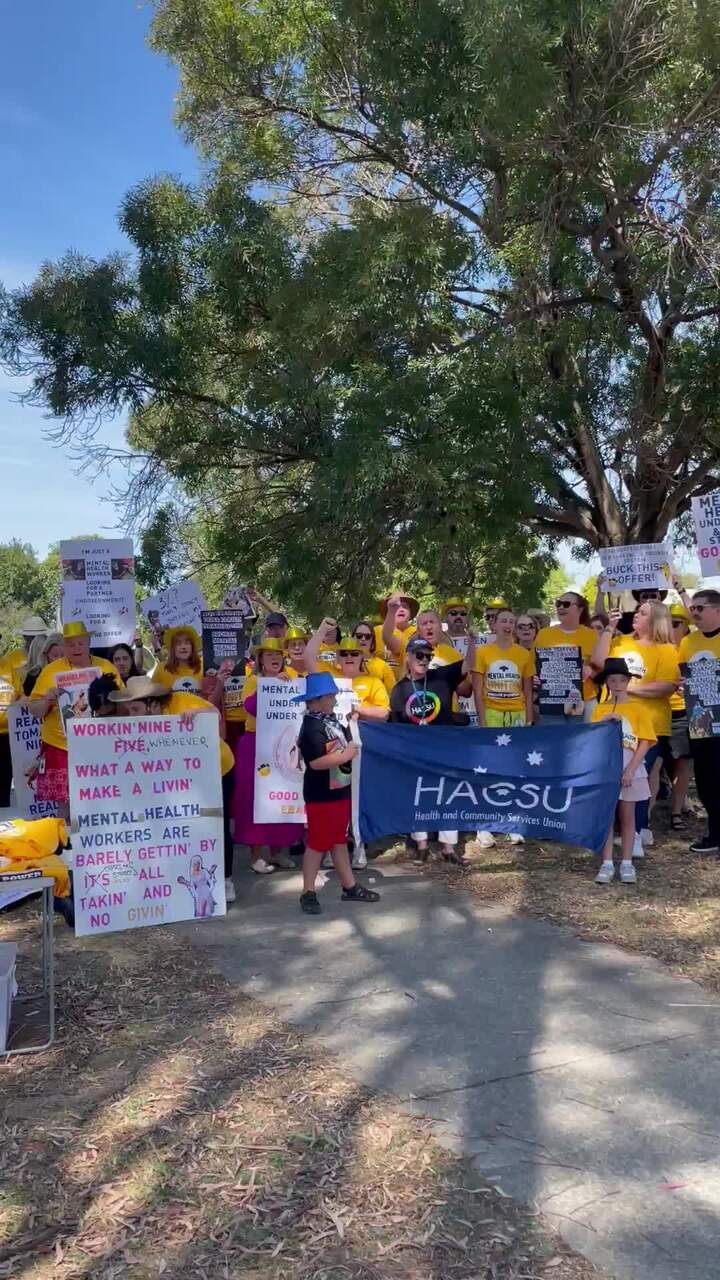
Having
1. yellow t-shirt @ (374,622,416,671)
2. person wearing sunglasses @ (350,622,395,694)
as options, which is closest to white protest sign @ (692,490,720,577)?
yellow t-shirt @ (374,622,416,671)

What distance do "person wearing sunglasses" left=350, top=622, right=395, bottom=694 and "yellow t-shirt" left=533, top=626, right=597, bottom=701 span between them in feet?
4.24

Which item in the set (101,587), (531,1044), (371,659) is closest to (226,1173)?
(531,1044)

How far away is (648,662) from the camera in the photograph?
309 inches

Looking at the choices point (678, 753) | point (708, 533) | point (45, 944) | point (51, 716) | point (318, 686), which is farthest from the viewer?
point (708, 533)

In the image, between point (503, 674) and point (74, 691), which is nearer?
point (74, 691)

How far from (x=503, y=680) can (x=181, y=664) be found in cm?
252

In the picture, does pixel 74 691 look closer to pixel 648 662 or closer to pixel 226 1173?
pixel 226 1173

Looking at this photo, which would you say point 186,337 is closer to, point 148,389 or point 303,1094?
point 148,389

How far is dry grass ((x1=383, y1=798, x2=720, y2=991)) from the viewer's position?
589 centimetres

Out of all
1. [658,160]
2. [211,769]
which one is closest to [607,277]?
[658,160]

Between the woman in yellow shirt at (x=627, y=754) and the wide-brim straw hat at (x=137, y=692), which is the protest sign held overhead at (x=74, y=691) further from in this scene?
the woman in yellow shirt at (x=627, y=754)

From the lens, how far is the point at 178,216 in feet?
40.2

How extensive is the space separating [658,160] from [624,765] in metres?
5.89

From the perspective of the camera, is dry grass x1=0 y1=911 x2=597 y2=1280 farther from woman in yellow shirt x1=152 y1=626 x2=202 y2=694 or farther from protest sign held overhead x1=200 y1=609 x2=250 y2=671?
protest sign held overhead x1=200 y1=609 x2=250 y2=671
